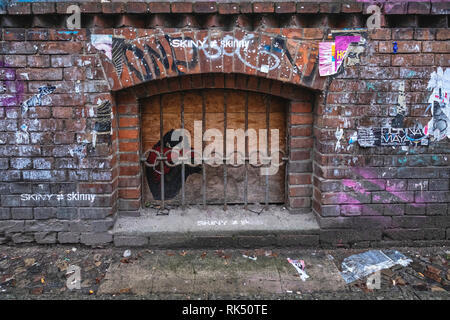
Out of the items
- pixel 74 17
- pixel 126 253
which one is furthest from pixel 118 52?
pixel 126 253

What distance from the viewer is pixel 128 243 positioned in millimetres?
3357

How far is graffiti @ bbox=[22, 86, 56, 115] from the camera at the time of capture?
10.4ft

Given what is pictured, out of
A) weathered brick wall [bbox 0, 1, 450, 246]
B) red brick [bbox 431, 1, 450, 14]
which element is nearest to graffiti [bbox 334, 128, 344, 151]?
weathered brick wall [bbox 0, 1, 450, 246]

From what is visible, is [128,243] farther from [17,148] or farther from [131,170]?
[17,148]

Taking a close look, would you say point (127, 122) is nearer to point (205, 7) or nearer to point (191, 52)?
point (191, 52)

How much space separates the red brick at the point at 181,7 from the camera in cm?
302

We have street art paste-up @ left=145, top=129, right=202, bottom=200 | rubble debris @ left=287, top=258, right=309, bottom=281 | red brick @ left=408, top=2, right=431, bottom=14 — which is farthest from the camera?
street art paste-up @ left=145, top=129, right=202, bottom=200

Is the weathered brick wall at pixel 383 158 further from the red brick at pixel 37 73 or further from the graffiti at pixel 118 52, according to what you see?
the red brick at pixel 37 73

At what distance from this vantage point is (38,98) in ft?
10.4

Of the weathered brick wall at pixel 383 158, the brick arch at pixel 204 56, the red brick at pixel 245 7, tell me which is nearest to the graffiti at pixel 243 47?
the brick arch at pixel 204 56

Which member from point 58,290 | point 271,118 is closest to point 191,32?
point 271,118

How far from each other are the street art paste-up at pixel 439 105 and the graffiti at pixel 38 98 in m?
3.41

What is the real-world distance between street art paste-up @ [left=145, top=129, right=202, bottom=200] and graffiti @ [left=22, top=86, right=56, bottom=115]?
3.50ft

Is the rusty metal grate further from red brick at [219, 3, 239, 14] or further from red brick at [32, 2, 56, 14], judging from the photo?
red brick at [32, 2, 56, 14]
